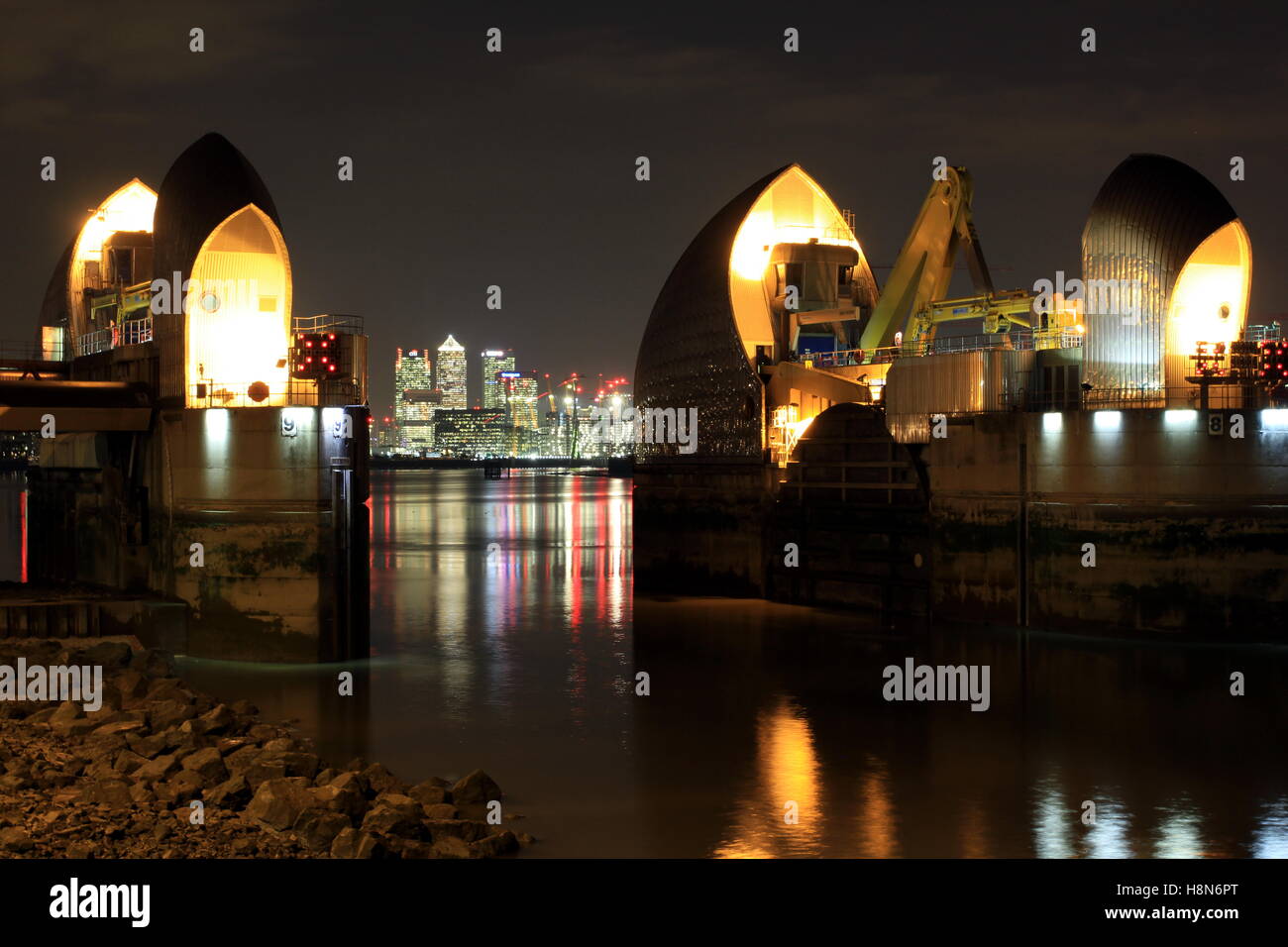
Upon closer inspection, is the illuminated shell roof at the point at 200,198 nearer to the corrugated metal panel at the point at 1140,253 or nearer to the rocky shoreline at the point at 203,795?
the rocky shoreline at the point at 203,795

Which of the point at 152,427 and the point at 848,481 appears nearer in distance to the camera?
the point at 152,427

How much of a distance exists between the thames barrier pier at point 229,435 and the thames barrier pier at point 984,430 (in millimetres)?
13608

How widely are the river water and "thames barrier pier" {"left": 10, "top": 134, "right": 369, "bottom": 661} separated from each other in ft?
4.30

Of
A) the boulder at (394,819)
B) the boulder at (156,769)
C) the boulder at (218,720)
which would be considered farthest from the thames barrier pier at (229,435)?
the boulder at (394,819)

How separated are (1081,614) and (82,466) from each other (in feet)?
78.2

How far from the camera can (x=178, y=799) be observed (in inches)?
697

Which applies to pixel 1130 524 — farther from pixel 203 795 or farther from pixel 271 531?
pixel 203 795

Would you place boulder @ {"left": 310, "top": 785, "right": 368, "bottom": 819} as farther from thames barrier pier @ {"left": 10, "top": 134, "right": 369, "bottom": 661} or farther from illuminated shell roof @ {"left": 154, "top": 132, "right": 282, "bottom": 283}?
illuminated shell roof @ {"left": 154, "top": 132, "right": 282, "bottom": 283}

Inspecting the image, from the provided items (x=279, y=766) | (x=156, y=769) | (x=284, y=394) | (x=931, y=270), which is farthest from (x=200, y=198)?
(x=931, y=270)

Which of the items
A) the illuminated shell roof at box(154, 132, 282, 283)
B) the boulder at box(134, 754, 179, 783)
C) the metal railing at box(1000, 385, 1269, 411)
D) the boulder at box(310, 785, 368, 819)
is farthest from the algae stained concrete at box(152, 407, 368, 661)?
the metal railing at box(1000, 385, 1269, 411)

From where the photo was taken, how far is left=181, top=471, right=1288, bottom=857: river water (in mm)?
18266

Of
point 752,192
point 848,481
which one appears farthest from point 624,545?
→ point 848,481

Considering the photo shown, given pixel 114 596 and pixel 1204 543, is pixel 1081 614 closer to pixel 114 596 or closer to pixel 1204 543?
pixel 1204 543
